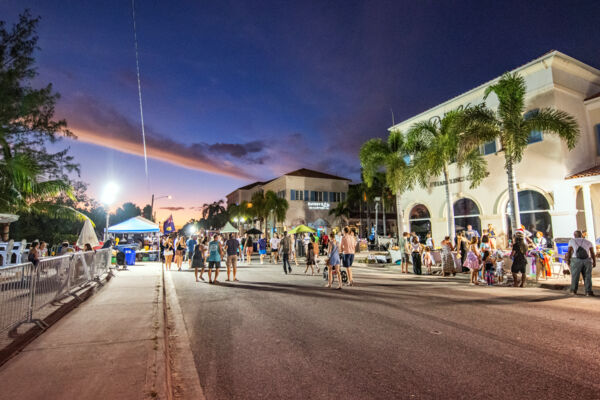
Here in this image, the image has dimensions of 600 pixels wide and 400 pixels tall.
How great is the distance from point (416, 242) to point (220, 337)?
1106 cm

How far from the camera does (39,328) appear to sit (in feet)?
18.7

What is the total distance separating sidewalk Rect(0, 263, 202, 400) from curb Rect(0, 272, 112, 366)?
0.46ft

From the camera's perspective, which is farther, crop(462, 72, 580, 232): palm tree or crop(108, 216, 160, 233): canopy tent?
crop(108, 216, 160, 233): canopy tent

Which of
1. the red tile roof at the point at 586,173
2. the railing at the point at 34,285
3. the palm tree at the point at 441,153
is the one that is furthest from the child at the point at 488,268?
the railing at the point at 34,285

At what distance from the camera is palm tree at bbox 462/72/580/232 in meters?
14.0

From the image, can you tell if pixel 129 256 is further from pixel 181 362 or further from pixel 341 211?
pixel 341 211

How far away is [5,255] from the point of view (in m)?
13.4

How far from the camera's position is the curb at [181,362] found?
3515 mm

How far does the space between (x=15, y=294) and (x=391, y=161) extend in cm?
2040

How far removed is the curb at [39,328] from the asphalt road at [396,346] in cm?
235

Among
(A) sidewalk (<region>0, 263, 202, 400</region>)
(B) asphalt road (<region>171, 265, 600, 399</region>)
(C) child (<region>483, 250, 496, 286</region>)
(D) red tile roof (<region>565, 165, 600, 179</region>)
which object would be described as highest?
(D) red tile roof (<region>565, 165, 600, 179</region>)

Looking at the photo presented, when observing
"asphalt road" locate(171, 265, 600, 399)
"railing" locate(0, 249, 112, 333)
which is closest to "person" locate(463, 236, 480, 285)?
"asphalt road" locate(171, 265, 600, 399)

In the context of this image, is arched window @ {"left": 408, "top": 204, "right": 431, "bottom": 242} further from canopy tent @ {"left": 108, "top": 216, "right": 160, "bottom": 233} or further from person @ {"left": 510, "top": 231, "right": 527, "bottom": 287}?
canopy tent @ {"left": 108, "top": 216, "right": 160, "bottom": 233}

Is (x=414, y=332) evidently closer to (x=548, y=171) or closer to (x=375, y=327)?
(x=375, y=327)
